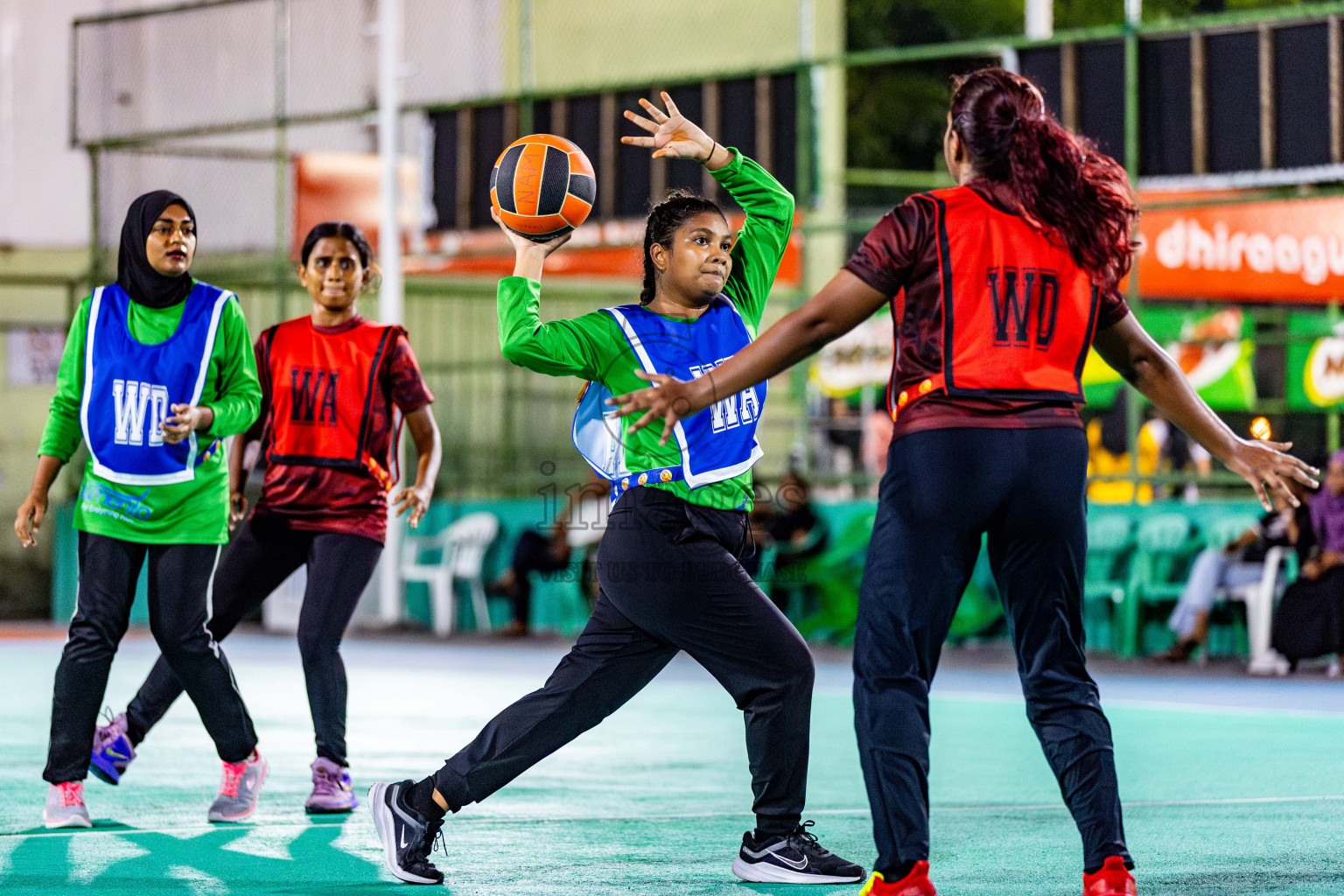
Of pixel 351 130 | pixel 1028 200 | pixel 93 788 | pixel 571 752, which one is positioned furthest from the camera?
pixel 351 130

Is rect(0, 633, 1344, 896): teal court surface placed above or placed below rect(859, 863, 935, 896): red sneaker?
below

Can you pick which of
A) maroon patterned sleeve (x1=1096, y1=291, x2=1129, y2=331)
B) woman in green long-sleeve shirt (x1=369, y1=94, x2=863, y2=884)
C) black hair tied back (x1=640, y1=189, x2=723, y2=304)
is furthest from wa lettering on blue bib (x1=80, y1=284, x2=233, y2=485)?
maroon patterned sleeve (x1=1096, y1=291, x2=1129, y2=331)

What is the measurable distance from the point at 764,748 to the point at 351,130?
17452mm

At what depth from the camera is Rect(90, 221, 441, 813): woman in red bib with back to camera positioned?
662 centimetres

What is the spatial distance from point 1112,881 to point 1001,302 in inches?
54.7

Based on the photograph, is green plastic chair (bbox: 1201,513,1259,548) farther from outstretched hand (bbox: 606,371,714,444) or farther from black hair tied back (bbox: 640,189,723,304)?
outstretched hand (bbox: 606,371,714,444)

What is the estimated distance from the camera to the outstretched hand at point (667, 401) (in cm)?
425

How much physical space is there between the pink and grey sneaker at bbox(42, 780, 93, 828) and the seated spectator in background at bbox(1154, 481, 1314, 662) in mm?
9410

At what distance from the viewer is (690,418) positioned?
5008 millimetres

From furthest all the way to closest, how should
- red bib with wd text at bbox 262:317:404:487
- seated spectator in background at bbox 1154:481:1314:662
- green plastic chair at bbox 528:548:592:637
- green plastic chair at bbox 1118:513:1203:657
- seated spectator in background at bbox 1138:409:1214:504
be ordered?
seated spectator in background at bbox 1138:409:1214:504 → green plastic chair at bbox 528:548:592:637 → green plastic chair at bbox 1118:513:1203:657 → seated spectator in background at bbox 1154:481:1314:662 → red bib with wd text at bbox 262:317:404:487

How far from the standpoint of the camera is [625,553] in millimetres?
5004

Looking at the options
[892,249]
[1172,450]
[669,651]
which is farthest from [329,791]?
[1172,450]

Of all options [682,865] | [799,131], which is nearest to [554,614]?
[799,131]

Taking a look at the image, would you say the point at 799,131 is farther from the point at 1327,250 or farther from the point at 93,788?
the point at 93,788
